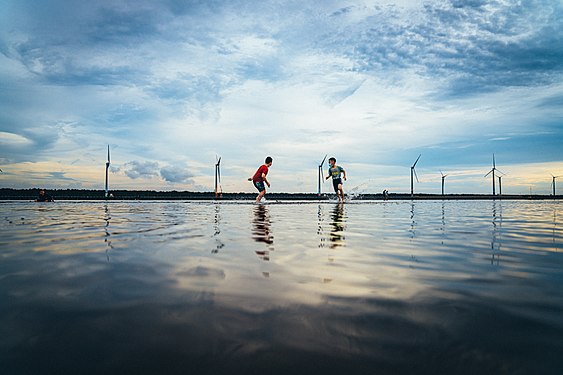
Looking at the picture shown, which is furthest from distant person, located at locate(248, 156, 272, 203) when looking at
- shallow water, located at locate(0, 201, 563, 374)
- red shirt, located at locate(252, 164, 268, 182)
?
shallow water, located at locate(0, 201, 563, 374)

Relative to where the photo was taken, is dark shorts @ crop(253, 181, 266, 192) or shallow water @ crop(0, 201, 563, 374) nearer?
shallow water @ crop(0, 201, 563, 374)

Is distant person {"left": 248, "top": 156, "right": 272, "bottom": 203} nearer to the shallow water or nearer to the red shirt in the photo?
the red shirt

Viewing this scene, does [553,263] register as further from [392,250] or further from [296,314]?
[296,314]

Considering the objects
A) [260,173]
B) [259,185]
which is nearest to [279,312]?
[260,173]

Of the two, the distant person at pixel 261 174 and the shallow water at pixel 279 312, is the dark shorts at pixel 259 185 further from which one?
the shallow water at pixel 279 312

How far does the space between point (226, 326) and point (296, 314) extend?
0.43 m

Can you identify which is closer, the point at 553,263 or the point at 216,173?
the point at 553,263

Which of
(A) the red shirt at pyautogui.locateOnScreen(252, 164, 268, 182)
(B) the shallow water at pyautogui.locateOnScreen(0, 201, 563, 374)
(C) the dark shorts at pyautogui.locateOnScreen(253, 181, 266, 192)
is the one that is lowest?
(B) the shallow water at pyautogui.locateOnScreen(0, 201, 563, 374)

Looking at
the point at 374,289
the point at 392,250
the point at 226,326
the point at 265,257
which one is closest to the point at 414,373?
the point at 226,326

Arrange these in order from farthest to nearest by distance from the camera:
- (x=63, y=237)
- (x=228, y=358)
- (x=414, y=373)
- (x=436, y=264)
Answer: (x=63, y=237), (x=436, y=264), (x=228, y=358), (x=414, y=373)

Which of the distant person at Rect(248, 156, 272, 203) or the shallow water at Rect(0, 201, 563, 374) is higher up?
the distant person at Rect(248, 156, 272, 203)

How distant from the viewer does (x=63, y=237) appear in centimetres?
555

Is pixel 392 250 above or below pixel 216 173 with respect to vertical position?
below

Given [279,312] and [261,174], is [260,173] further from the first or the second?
[279,312]
